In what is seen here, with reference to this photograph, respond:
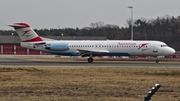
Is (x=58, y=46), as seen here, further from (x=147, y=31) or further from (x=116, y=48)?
(x=147, y=31)

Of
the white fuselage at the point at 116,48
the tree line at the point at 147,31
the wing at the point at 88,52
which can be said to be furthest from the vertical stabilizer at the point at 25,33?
the tree line at the point at 147,31

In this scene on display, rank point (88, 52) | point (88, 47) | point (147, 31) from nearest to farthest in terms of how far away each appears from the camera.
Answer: point (88, 52)
point (88, 47)
point (147, 31)

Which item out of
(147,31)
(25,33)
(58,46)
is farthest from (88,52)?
(147,31)

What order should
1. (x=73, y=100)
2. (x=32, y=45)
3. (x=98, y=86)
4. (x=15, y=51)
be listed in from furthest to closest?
1. (x=15, y=51)
2. (x=32, y=45)
3. (x=98, y=86)
4. (x=73, y=100)

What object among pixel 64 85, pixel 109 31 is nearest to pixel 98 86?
pixel 64 85

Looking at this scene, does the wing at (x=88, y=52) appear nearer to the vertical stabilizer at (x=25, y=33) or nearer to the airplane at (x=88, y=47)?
the airplane at (x=88, y=47)

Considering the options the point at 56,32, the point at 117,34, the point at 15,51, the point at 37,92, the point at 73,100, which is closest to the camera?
the point at 73,100

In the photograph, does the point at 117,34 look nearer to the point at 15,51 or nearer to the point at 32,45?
the point at 15,51

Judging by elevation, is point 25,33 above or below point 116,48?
above

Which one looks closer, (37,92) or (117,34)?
(37,92)

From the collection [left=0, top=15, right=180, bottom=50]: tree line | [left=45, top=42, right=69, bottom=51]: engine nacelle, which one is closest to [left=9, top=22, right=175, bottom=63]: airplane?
[left=45, top=42, right=69, bottom=51]: engine nacelle

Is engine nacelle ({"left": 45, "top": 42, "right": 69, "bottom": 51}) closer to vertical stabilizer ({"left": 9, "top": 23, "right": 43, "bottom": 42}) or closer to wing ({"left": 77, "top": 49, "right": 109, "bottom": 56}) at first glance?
vertical stabilizer ({"left": 9, "top": 23, "right": 43, "bottom": 42})

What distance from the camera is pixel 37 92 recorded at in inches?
681

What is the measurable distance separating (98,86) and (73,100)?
4.84m
